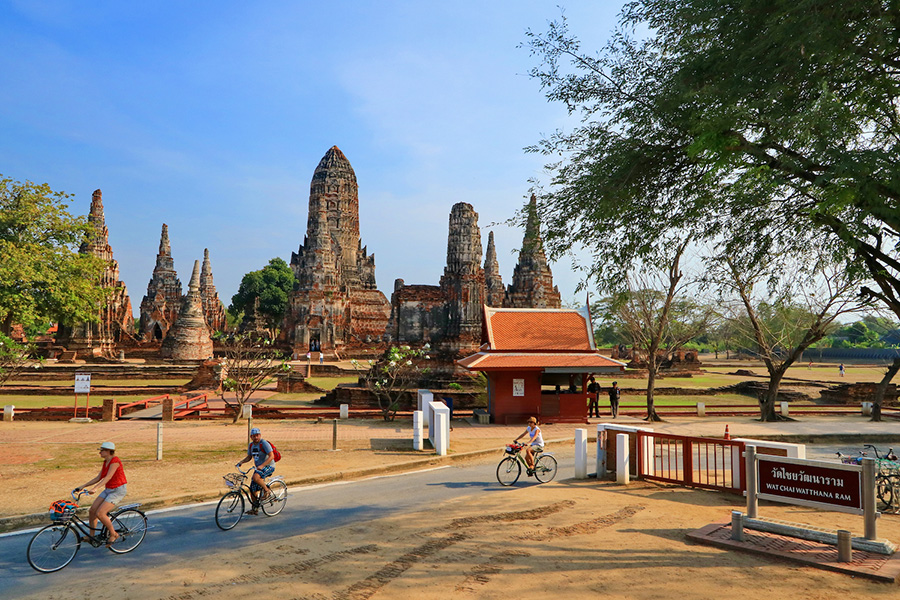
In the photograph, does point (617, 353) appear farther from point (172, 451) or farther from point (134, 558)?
point (134, 558)

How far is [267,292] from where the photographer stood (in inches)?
3118

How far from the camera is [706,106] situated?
27.1 ft

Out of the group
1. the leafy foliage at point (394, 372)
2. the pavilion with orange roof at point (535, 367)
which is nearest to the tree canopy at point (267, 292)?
the leafy foliage at point (394, 372)

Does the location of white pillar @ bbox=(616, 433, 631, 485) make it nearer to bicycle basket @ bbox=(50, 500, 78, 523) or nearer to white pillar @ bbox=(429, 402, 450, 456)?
white pillar @ bbox=(429, 402, 450, 456)

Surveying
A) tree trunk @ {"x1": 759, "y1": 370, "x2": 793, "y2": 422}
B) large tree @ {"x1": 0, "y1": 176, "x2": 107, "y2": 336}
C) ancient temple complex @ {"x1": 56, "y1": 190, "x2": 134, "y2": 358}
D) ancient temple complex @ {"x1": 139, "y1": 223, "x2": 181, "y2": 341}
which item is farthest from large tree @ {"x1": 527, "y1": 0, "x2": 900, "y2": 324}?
ancient temple complex @ {"x1": 139, "y1": 223, "x2": 181, "y2": 341}

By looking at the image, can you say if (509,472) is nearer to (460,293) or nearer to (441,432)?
(441,432)

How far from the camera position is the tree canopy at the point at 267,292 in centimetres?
7923

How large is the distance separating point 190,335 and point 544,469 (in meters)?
41.0

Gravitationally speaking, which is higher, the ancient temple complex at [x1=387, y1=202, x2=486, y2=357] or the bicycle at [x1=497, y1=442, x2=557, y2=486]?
the ancient temple complex at [x1=387, y1=202, x2=486, y2=357]

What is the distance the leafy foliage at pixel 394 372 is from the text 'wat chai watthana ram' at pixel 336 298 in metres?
1.65

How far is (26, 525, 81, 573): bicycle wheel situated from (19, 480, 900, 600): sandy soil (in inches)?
25.0

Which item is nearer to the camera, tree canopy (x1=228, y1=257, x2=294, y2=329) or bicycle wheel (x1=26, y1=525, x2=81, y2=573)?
bicycle wheel (x1=26, y1=525, x2=81, y2=573)

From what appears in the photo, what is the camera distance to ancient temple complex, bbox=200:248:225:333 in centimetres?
7344

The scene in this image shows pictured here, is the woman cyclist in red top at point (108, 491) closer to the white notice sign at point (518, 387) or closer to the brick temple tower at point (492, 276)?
the white notice sign at point (518, 387)
